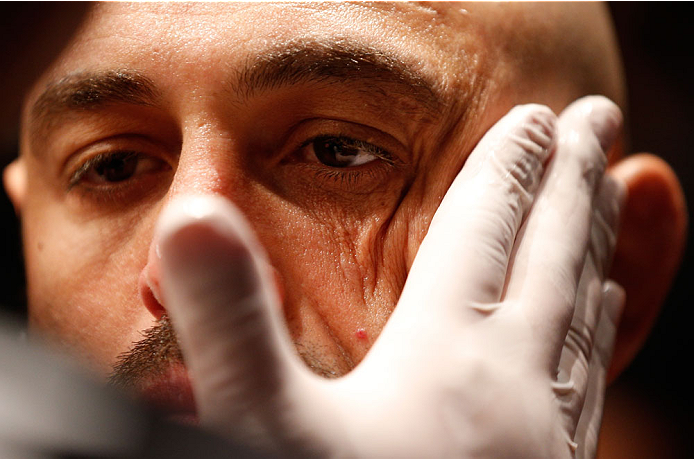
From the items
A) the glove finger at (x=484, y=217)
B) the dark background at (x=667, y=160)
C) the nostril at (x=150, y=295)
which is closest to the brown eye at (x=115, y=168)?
the nostril at (x=150, y=295)

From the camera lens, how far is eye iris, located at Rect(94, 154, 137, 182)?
3.96 feet

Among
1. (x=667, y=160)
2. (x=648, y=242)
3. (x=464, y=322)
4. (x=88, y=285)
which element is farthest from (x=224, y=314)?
(x=667, y=160)

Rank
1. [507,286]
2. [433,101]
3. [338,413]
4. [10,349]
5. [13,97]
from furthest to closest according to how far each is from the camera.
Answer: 1. [13,97]
2. [433,101]
3. [507,286]
4. [338,413]
5. [10,349]

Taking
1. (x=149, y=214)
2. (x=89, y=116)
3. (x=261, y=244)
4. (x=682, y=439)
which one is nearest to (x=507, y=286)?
(x=261, y=244)

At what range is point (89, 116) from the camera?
1.16 m

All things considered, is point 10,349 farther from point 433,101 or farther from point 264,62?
point 433,101

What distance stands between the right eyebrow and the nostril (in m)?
0.29

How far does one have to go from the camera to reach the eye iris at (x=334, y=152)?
112 centimetres

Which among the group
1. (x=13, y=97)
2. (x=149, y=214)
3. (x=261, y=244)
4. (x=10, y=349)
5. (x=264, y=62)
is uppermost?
(x=13, y=97)

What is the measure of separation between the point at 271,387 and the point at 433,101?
60cm

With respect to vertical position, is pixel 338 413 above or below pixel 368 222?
below

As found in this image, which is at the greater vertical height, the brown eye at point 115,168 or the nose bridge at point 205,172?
the brown eye at point 115,168

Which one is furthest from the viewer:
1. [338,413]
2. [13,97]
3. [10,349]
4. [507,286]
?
[13,97]

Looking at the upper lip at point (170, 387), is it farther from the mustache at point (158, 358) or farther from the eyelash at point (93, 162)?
the eyelash at point (93, 162)
